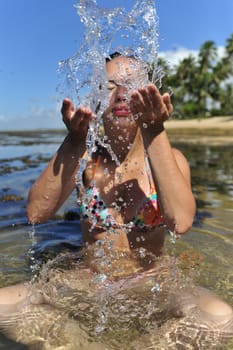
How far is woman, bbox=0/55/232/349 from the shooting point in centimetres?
261

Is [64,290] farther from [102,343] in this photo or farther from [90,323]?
[102,343]

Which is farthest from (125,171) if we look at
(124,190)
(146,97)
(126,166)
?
(146,97)

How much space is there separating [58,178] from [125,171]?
2.12ft

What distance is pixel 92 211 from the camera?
328 cm

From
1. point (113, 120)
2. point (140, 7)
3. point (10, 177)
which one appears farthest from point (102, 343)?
point (10, 177)

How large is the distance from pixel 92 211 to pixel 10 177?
641 centimetres

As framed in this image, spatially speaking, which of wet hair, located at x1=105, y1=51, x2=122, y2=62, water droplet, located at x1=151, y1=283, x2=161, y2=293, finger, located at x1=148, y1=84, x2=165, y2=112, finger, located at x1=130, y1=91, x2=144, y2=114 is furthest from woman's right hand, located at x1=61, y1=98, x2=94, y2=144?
water droplet, located at x1=151, y1=283, x2=161, y2=293

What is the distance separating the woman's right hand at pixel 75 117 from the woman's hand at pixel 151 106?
0.91 feet

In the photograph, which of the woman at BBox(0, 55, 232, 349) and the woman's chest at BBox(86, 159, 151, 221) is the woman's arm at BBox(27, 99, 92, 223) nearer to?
the woman at BBox(0, 55, 232, 349)

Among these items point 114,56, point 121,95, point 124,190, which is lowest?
point 124,190

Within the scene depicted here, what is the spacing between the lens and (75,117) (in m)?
2.57

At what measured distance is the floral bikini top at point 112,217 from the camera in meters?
3.21

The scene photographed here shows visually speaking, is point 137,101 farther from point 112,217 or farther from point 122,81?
point 112,217

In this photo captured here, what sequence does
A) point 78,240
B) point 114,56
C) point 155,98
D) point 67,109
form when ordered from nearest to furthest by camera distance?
1. point 155,98
2. point 67,109
3. point 114,56
4. point 78,240
